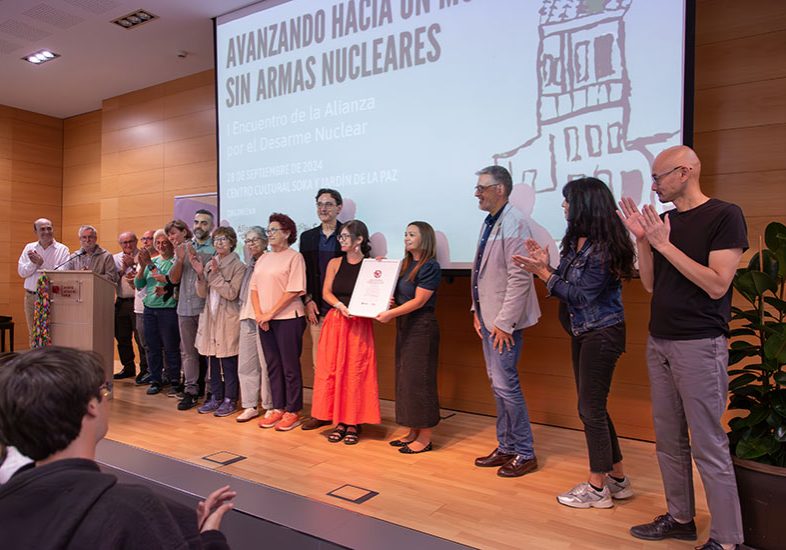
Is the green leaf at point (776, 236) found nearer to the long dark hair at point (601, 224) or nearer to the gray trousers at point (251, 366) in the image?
the long dark hair at point (601, 224)

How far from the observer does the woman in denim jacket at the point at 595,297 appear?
8.44ft

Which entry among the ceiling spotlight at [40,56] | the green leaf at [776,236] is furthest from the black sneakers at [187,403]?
the green leaf at [776,236]

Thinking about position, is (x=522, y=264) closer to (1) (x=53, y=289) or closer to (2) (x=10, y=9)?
(1) (x=53, y=289)

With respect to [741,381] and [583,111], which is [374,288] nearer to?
[583,111]

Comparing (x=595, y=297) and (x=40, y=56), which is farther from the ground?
(x=40, y=56)

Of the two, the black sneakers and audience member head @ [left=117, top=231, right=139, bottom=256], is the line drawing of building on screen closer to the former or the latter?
the black sneakers


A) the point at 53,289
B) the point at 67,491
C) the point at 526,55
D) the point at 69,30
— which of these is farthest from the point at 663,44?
the point at 69,30

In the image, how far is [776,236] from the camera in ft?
7.36

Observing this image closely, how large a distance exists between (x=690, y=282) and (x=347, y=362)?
7.13 feet

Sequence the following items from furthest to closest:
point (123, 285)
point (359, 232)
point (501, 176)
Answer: point (123, 285) → point (359, 232) → point (501, 176)

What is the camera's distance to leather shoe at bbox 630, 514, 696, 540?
2289 mm

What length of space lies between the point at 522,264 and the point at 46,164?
7909 mm

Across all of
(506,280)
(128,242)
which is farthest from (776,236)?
(128,242)

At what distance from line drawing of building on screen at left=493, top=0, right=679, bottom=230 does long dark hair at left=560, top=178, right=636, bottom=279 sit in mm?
689
